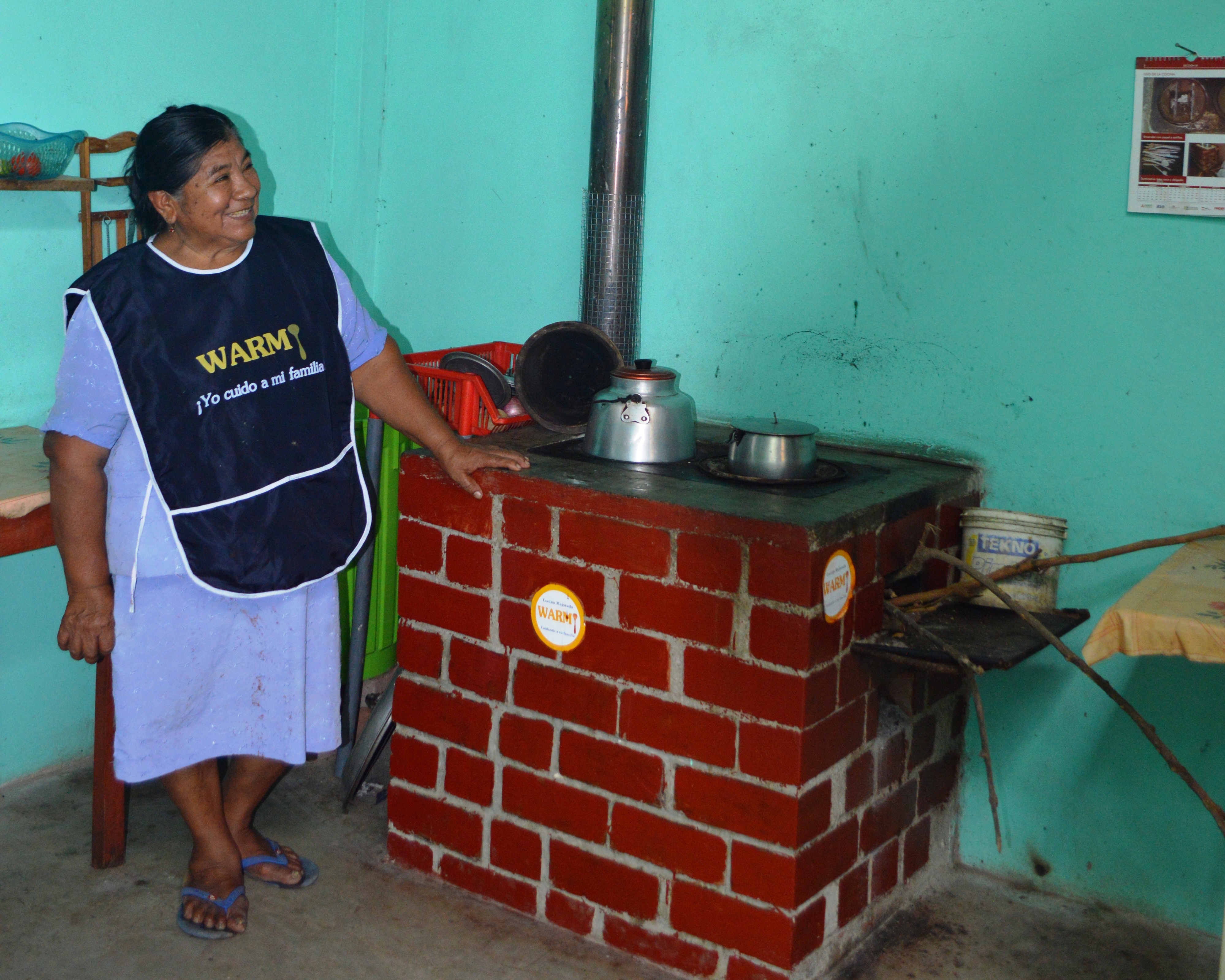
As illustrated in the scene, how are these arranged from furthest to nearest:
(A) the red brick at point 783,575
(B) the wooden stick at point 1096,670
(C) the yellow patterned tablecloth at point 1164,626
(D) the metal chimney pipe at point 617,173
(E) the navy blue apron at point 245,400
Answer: (D) the metal chimney pipe at point 617,173, (E) the navy blue apron at point 245,400, (A) the red brick at point 783,575, (B) the wooden stick at point 1096,670, (C) the yellow patterned tablecloth at point 1164,626

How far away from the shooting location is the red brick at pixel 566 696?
2.15 m

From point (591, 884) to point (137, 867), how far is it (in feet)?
3.11

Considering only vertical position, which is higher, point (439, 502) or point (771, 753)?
point (439, 502)

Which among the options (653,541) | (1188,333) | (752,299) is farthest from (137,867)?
(1188,333)

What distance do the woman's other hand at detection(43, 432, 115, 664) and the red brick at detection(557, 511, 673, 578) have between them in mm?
776

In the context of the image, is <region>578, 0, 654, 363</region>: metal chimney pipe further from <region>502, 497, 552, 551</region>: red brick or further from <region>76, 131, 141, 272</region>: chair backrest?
<region>76, 131, 141, 272</region>: chair backrest

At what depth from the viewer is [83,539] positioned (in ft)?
6.66

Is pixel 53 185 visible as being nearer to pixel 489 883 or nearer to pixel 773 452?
pixel 773 452

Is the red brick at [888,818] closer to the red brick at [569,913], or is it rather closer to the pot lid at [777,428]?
the red brick at [569,913]

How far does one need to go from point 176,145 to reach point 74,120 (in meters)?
0.79

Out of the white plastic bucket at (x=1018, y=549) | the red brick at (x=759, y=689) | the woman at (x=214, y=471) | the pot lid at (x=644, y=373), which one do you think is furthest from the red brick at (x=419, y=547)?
the white plastic bucket at (x=1018, y=549)

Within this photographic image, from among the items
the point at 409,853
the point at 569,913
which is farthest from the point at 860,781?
the point at 409,853

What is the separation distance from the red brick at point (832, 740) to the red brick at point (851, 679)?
0.05ft

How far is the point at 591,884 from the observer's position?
2225 millimetres
